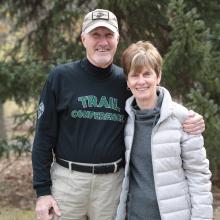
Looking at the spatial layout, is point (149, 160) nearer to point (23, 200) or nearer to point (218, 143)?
point (218, 143)

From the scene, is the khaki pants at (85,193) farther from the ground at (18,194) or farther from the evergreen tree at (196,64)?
the ground at (18,194)

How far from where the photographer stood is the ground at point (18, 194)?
663 cm

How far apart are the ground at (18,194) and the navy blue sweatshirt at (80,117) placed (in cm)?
320

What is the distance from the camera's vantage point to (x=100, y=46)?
332cm

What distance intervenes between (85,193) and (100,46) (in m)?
0.96

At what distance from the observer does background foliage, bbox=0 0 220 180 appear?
5844 millimetres

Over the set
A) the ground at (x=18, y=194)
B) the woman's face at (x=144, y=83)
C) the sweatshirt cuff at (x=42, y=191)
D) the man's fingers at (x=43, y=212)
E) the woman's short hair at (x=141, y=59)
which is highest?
the woman's short hair at (x=141, y=59)

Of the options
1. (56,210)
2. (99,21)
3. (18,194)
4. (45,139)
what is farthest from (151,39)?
(56,210)

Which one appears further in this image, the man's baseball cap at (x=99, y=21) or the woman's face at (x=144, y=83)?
A: the man's baseball cap at (x=99, y=21)

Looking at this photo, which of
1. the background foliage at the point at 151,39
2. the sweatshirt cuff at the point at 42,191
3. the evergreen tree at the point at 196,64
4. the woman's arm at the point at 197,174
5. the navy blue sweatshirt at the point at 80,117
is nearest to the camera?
the woman's arm at the point at 197,174

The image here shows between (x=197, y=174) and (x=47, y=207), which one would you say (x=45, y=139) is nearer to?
(x=47, y=207)

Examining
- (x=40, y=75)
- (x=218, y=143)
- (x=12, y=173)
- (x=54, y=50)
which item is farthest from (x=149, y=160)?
(x=12, y=173)

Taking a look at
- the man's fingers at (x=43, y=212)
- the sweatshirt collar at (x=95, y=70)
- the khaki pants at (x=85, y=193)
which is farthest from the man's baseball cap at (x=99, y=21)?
the man's fingers at (x=43, y=212)

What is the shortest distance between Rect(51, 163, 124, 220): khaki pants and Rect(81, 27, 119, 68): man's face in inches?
28.9
